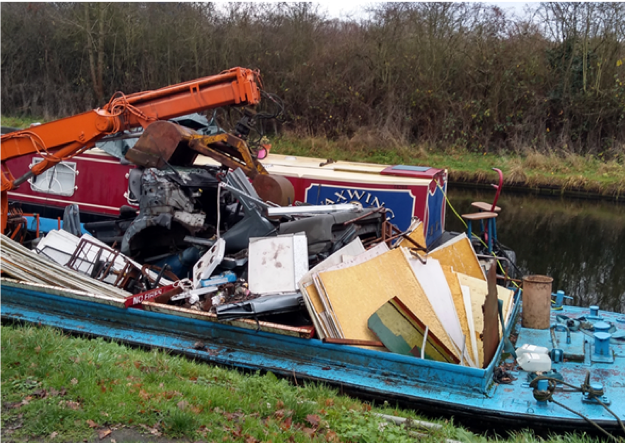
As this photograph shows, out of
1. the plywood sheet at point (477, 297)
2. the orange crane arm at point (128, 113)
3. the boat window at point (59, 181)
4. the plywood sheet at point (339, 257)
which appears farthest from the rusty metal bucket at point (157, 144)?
the plywood sheet at point (477, 297)

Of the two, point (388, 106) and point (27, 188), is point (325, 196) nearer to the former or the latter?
point (27, 188)

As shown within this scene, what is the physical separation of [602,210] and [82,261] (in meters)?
12.8

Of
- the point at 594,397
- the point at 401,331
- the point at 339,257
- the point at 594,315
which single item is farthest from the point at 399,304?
the point at 594,315

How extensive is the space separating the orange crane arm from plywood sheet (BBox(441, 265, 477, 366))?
3067 millimetres

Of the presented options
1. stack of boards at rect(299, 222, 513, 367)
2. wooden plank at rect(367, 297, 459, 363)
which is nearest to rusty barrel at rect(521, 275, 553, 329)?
stack of boards at rect(299, 222, 513, 367)

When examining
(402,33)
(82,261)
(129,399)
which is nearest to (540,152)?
(402,33)

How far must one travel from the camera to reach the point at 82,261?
6.55 m

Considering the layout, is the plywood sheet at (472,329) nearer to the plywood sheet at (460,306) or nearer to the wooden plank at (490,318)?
the plywood sheet at (460,306)

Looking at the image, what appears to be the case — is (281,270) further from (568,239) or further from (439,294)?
(568,239)

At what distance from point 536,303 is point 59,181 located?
7241mm

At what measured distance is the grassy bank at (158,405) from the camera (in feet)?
11.3

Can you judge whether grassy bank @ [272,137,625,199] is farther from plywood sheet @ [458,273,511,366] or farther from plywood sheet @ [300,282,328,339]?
plywood sheet @ [300,282,328,339]

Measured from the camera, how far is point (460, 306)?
532cm

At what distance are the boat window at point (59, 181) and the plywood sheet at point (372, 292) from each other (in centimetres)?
576
